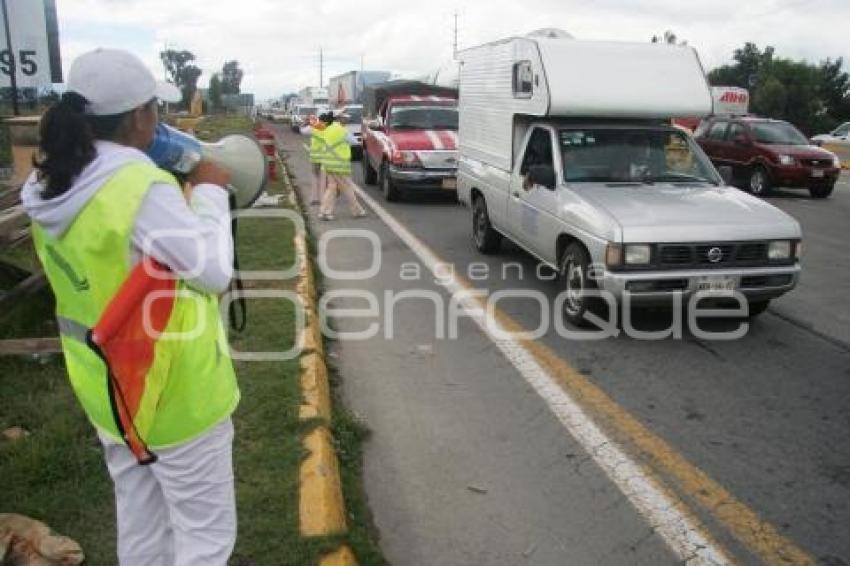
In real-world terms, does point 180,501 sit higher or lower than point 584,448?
higher

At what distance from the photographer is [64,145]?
6.45ft

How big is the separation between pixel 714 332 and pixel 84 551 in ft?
16.8

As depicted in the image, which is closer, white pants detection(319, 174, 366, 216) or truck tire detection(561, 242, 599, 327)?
truck tire detection(561, 242, 599, 327)

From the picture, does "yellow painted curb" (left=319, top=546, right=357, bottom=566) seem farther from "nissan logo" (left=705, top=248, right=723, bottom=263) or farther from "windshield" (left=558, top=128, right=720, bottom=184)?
"windshield" (left=558, top=128, right=720, bottom=184)

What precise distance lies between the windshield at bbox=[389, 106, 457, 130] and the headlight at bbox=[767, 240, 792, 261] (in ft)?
32.6

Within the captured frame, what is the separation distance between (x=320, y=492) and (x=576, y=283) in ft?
11.9

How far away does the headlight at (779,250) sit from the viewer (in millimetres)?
6266

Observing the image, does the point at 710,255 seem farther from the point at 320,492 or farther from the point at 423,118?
the point at 423,118

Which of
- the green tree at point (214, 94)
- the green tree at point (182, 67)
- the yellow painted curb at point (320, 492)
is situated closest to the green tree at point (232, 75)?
the green tree at point (214, 94)

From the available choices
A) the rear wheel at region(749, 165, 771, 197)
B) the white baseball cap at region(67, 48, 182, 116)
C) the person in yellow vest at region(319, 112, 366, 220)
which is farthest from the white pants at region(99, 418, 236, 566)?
the rear wheel at region(749, 165, 771, 197)

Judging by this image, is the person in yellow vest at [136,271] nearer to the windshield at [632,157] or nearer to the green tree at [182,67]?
the windshield at [632,157]

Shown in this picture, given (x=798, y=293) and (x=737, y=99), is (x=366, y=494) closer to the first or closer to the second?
(x=798, y=293)

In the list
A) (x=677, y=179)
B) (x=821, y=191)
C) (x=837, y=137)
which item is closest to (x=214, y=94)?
(x=837, y=137)

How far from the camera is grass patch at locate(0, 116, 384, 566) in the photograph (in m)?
3.29
